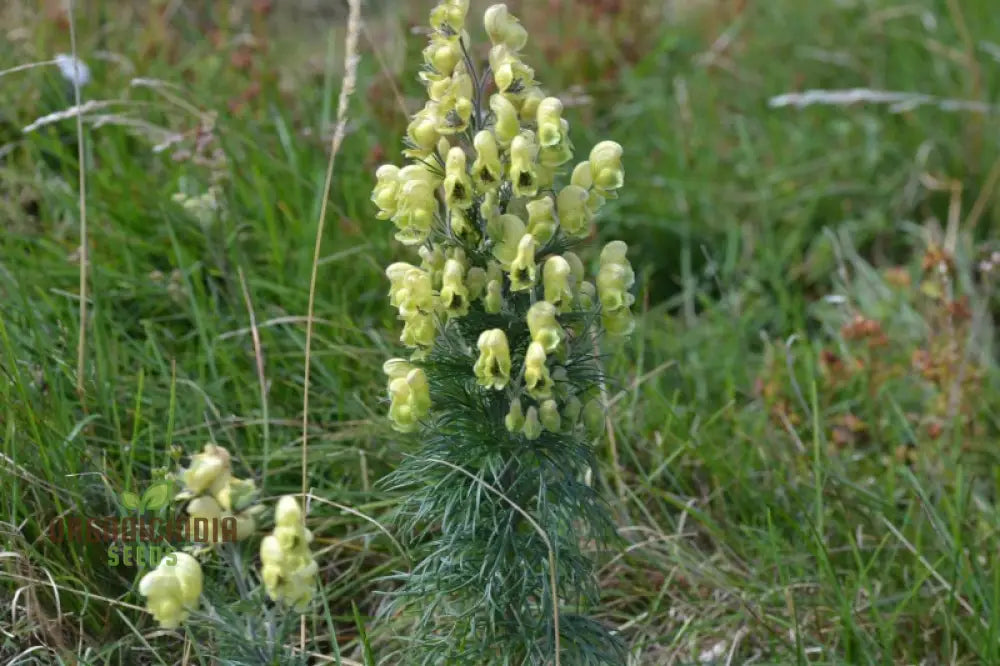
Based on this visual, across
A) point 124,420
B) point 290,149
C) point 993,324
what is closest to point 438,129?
point 124,420

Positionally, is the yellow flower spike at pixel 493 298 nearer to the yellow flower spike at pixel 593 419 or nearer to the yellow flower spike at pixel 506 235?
the yellow flower spike at pixel 506 235

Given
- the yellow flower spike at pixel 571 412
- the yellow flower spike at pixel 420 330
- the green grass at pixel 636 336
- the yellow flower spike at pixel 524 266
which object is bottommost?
the green grass at pixel 636 336

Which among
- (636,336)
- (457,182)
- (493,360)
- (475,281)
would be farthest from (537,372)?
(636,336)

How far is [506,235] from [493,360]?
0.58 ft

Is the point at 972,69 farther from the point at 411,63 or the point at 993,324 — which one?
the point at 411,63

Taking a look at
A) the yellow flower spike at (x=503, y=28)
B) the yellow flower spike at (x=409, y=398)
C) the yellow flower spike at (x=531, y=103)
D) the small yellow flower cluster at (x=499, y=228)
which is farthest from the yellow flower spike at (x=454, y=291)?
the yellow flower spike at (x=503, y=28)

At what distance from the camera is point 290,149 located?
2.94 meters

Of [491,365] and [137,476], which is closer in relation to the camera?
[491,365]

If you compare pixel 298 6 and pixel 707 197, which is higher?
pixel 298 6

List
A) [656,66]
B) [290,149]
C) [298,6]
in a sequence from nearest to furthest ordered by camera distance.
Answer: [290,149] → [656,66] → [298,6]

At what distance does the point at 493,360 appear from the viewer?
4.77 feet

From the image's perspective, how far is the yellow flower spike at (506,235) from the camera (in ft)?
4.87

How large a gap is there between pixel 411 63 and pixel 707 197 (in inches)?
42.0

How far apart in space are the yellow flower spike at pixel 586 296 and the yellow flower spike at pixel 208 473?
0.54 m
